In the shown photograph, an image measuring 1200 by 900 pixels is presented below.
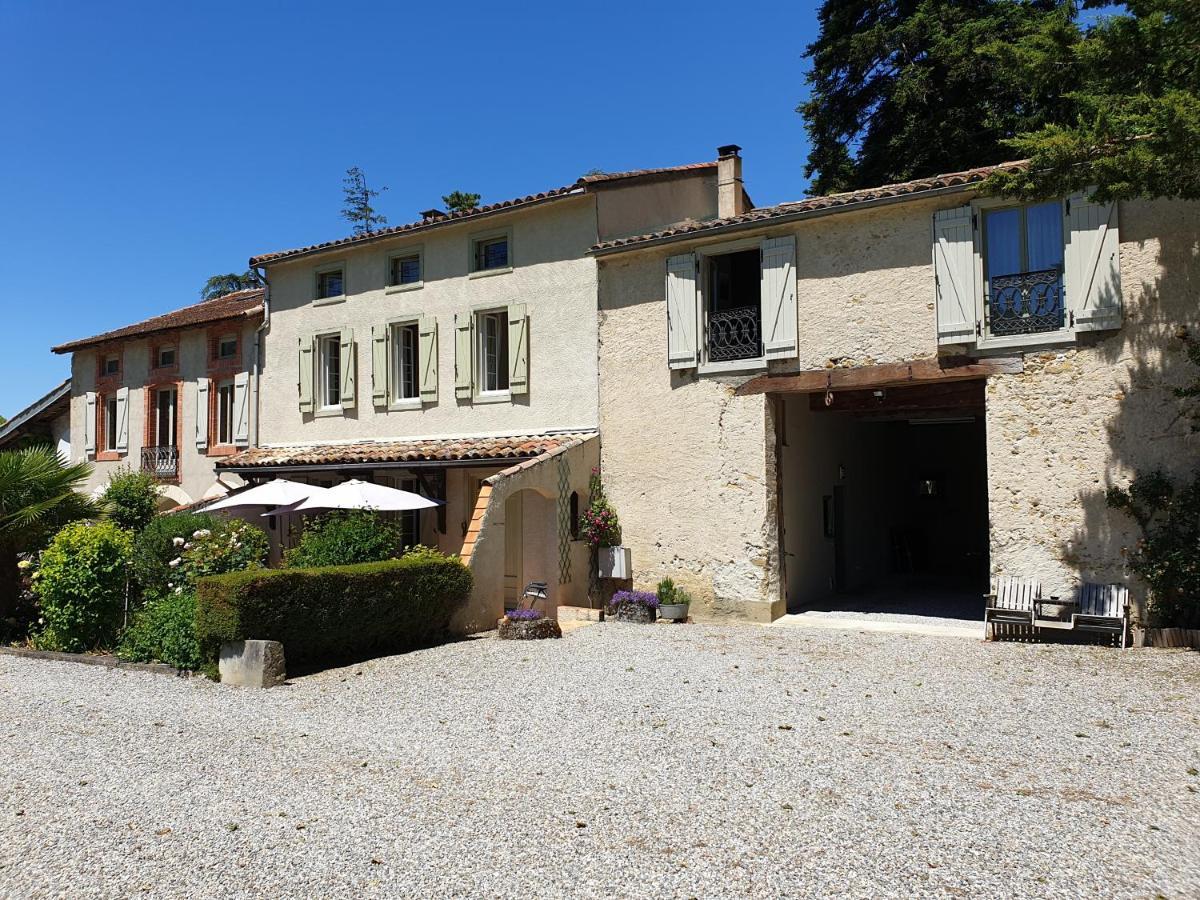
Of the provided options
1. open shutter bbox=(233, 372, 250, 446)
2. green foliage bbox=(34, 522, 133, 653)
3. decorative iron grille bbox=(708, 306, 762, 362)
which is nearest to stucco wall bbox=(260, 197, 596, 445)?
open shutter bbox=(233, 372, 250, 446)

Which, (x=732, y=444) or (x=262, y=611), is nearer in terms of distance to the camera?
(x=262, y=611)

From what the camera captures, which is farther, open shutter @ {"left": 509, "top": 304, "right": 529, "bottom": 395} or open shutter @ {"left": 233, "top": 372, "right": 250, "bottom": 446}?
open shutter @ {"left": 233, "top": 372, "right": 250, "bottom": 446}

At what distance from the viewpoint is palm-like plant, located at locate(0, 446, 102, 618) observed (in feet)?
38.0

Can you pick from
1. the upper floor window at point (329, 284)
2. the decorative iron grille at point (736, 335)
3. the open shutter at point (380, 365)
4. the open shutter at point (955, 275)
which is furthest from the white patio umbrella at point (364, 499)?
the open shutter at point (955, 275)

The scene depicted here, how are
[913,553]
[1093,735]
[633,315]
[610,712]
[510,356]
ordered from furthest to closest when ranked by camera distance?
[913,553], [510,356], [633,315], [610,712], [1093,735]

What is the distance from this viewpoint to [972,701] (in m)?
7.25

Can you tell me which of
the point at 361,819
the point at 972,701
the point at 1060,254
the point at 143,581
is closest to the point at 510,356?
the point at 143,581

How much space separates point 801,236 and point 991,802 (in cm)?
883

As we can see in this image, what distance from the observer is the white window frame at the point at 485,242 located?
1505 cm

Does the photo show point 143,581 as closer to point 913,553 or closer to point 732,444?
point 732,444

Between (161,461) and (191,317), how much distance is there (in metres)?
3.46

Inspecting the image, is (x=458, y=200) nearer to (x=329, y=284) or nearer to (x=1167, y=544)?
(x=329, y=284)

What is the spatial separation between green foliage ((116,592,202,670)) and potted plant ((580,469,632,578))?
5674 mm

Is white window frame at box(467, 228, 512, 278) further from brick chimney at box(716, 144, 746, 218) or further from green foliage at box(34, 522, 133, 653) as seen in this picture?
green foliage at box(34, 522, 133, 653)
